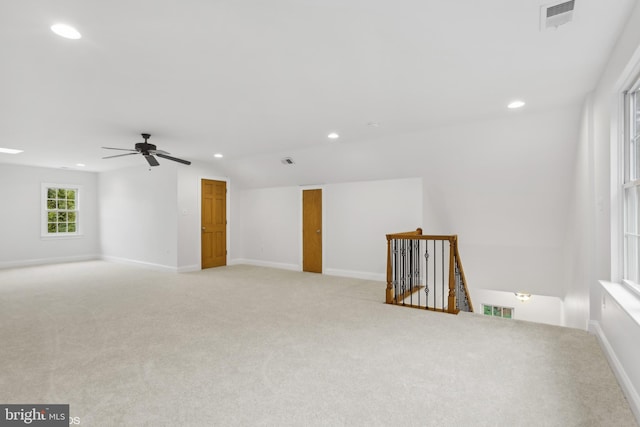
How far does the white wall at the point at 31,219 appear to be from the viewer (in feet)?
26.2

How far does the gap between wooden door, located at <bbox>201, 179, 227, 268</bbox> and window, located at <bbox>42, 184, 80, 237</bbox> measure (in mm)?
4378

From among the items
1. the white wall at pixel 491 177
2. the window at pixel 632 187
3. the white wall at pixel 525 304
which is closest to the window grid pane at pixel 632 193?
the window at pixel 632 187

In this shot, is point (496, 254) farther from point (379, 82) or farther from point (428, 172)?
point (379, 82)

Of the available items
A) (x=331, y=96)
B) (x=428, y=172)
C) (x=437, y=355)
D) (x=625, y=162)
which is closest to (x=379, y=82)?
(x=331, y=96)

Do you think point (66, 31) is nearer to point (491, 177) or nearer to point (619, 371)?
point (619, 371)

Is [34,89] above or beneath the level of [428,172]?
above

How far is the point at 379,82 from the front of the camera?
317 centimetres

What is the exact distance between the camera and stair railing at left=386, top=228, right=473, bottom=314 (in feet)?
14.2

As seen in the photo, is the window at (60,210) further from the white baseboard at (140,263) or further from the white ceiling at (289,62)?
the white ceiling at (289,62)

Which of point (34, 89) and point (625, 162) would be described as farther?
point (34, 89)

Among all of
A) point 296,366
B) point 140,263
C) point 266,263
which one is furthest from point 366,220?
point 140,263

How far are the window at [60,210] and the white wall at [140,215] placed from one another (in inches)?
25.8

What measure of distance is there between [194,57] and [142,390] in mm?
2618

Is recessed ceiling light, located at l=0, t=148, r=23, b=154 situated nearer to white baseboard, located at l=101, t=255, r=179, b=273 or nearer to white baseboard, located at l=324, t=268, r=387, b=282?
white baseboard, located at l=101, t=255, r=179, b=273
